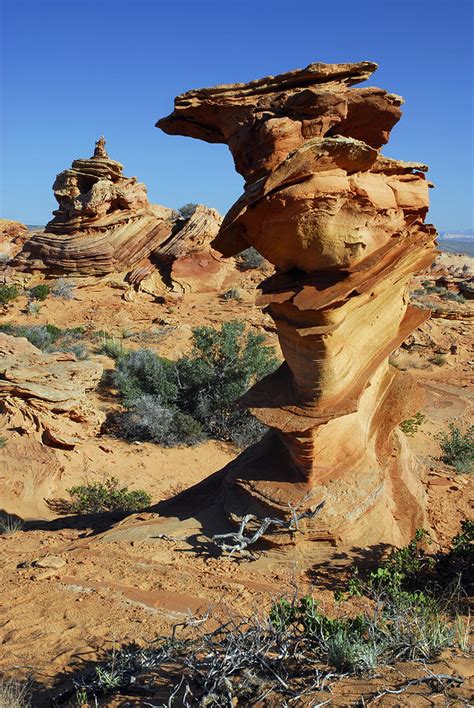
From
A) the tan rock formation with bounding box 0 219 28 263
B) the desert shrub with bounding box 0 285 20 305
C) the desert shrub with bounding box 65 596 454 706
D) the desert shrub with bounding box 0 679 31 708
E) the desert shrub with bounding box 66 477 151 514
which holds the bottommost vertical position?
the desert shrub with bounding box 66 477 151 514

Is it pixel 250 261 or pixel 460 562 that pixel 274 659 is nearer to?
pixel 460 562

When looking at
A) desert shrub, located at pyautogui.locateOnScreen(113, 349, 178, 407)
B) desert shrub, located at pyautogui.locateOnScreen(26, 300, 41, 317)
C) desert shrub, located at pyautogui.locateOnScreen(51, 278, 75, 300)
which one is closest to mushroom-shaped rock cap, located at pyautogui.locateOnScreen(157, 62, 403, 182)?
desert shrub, located at pyautogui.locateOnScreen(113, 349, 178, 407)

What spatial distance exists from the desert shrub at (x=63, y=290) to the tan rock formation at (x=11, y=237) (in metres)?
11.1

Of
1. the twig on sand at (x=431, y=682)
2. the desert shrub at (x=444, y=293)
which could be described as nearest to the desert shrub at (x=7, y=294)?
the desert shrub at (x=444, y=293)

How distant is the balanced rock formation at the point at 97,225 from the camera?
20422 mm

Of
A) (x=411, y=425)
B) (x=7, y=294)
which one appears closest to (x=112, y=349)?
(x=7, y=294)

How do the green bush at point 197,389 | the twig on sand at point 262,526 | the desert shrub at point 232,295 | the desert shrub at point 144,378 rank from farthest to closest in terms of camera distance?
1. the desert shrub at point 232,295
2. the desert shrub at point 144,378
3. the green bush at point 197,389
4. the twig on sand at point 262,526

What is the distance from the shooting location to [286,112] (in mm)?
4387

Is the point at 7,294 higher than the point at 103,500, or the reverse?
the point at 7,294

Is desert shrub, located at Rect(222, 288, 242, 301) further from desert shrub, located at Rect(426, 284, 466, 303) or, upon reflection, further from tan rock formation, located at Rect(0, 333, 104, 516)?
tan rock formation, located at Rect(0, 333, 104, 516)

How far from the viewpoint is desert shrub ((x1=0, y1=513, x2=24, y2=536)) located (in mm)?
6876

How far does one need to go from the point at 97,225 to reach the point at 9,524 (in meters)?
15.2

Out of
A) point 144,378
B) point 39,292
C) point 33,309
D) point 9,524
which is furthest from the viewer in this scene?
point 39,292

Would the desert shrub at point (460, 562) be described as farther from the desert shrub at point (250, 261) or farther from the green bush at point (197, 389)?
the desert shrub at point (250, 261)
